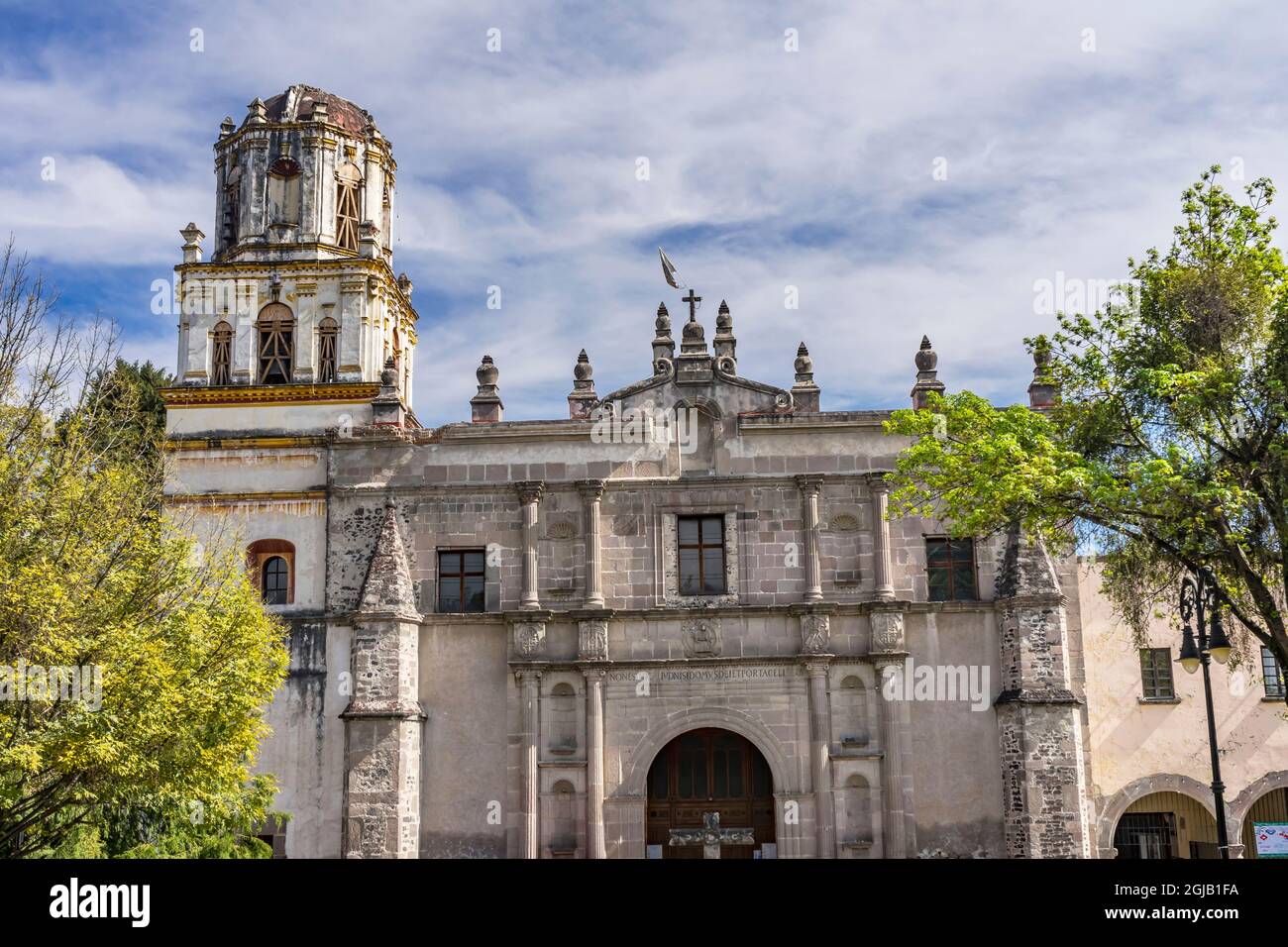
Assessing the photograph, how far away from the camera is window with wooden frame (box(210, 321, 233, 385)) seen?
28.5 metres

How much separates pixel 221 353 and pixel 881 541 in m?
15.2

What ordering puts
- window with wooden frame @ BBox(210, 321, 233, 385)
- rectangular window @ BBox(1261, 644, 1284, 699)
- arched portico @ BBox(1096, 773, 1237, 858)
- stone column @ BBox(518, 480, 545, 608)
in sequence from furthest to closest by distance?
window with wooden frame @ BBox(210, 321, 233, 385), rectangular window @ BBox(1261, 644, 1284, 699), arched portico @ BBox(1096, 773, 1237, 858), stone column @ BBox(518, 480, 545, 608)

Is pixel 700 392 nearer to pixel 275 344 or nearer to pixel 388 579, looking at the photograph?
pixel 388 579

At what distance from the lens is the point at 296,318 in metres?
28.7

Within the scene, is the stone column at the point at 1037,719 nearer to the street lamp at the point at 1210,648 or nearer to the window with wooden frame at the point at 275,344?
the street lamp at the point at 1210,648

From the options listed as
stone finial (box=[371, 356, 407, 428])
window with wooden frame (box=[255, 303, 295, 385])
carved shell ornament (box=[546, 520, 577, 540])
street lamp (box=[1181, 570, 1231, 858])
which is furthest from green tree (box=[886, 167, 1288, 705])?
window with wooden frame (box=[255, 303, 295, 385])

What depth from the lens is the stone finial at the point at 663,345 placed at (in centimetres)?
2692

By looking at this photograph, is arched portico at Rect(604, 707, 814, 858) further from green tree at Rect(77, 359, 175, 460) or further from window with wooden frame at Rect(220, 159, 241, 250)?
window with wooden frame at Rect(220, 159, 241, 250)

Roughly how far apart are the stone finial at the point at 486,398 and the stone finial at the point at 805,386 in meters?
6.32

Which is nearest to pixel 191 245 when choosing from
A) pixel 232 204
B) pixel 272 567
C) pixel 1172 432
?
pixel 232 204

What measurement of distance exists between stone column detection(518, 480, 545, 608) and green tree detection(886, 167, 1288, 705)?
962 cm

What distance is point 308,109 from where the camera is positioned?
30.2 meters
